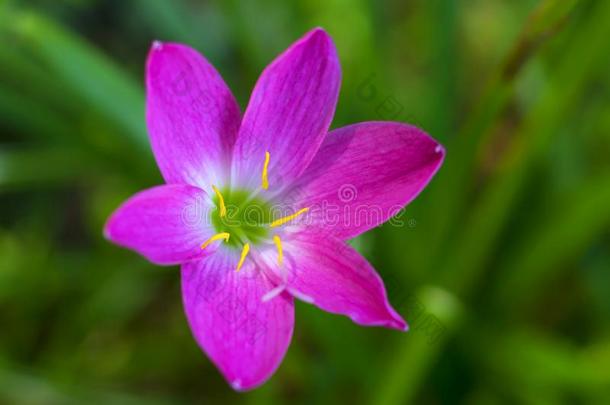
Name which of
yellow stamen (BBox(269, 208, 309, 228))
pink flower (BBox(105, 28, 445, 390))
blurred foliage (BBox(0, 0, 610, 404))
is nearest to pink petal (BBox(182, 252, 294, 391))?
Answer: pink flower (BBox(105, 28, 445, 390))

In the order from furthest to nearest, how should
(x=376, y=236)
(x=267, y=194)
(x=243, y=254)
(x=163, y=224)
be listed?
(x=376, y=236) → (x=267, y=194) → (x=243, y=254) → (x=163, y=224)

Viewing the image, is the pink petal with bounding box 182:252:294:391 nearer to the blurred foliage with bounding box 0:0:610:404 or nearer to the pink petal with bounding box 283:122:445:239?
the pink petal with bounding box 283:122:445:239

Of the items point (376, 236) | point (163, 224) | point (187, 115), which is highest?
point (187, 115)

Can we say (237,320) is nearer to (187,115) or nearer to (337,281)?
(337,281)

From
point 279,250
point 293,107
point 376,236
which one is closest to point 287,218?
point 279,250

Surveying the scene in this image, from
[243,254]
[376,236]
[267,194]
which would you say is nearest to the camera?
[243,254]

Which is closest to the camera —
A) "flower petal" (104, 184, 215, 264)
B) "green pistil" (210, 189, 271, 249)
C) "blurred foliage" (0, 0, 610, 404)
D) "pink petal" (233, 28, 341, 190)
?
"flower petal" (104, 184, 215, 264)
